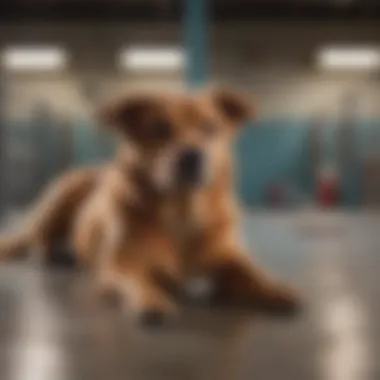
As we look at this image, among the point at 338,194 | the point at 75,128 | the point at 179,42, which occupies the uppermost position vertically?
the point at 179,42

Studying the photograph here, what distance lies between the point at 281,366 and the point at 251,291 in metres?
0.38

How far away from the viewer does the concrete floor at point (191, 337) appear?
924mm

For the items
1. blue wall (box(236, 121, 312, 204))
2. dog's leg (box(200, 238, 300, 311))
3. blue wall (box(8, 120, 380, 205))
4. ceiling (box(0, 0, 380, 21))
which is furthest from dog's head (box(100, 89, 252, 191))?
ceiling (box(0, 0, 380, 21))

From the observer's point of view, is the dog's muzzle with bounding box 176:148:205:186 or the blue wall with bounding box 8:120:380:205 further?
the blue wall with bounding box 8:120:380:205

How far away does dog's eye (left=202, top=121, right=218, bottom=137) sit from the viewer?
52.7 inches

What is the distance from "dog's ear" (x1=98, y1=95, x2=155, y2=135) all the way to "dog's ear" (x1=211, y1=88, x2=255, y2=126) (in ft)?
0.37

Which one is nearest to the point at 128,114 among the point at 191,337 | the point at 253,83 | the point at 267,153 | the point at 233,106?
the point at 233,106

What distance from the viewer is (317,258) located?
1.88 metres

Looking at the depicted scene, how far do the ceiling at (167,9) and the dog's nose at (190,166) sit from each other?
9.55 feet

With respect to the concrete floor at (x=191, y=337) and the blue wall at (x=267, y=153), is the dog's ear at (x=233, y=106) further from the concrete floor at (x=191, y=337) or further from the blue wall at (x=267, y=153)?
the blue wall at (x=267, y=153)

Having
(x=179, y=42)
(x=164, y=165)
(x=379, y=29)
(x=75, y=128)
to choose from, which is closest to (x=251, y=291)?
(x=164, y=165)

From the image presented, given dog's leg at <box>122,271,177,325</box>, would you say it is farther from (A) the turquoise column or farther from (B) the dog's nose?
(A) the turquoise column

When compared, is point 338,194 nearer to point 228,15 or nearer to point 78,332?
point 228,15

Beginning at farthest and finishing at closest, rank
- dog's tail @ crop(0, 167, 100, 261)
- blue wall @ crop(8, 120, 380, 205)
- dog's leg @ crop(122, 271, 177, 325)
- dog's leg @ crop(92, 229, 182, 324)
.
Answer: blue wall @ crop(8, 120, 380, 205), dog's tail @ crop(0, 167, 100, 261), dog's leg @ crop(92, 229, 182, 324), dog's leg @ crop(122, 271, 177, 325)
